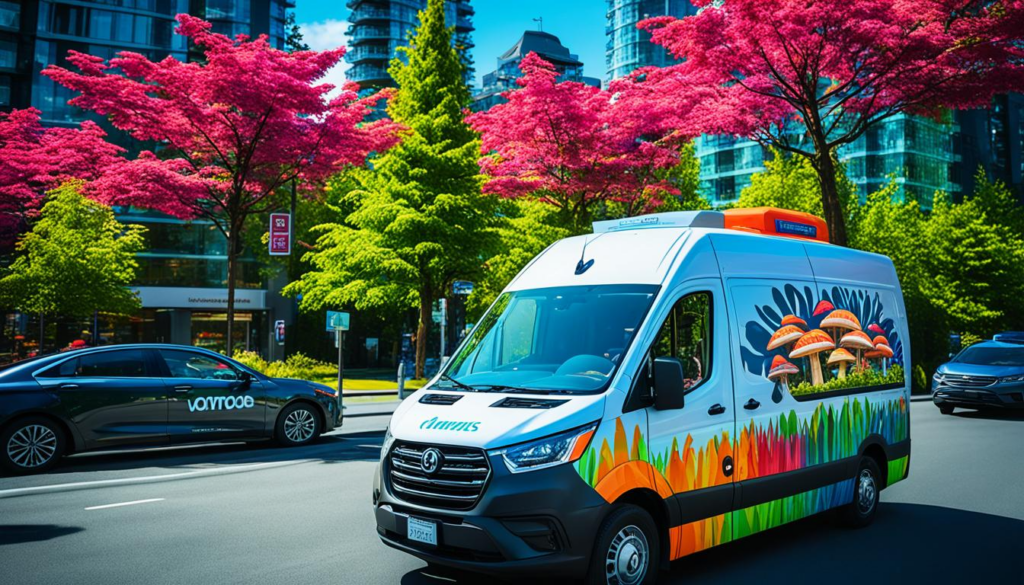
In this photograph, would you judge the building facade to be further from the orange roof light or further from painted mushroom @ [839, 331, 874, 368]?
painted mushroom @ [839, 331, 874, 368]

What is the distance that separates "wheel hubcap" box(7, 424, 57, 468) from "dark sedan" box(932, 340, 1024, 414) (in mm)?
18027

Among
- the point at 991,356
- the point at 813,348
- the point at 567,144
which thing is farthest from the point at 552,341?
the point at 567,144

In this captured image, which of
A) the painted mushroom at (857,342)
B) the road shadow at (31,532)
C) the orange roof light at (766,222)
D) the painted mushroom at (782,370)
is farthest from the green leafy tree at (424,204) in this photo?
the painted mushroom at (782,370)

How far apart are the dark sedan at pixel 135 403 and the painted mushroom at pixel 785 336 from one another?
8.33 meters

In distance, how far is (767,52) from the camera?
57.0 ft

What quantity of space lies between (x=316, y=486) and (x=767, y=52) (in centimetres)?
1364

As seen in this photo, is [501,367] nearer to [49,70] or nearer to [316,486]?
[316,486]

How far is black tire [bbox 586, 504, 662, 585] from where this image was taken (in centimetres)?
483

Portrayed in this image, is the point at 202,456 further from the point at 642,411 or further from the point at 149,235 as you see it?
the point at 149,235

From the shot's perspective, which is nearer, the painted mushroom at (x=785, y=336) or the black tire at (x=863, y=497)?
the painted mushroom at (x=785, y=336)

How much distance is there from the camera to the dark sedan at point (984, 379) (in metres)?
17.4

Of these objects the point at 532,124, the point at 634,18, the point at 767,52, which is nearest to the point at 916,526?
the point at 767,52

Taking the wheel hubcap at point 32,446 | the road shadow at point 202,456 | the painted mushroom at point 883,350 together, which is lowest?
the road shadow at point 202,456

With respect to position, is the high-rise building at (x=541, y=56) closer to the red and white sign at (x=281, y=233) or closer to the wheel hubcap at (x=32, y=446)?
the red and white sign at (x=281, y=233)
